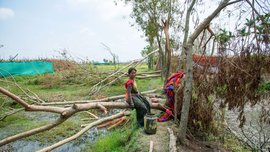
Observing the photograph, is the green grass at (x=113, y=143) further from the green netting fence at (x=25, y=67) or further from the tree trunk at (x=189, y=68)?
the green netting fence at (x=25, y=67)

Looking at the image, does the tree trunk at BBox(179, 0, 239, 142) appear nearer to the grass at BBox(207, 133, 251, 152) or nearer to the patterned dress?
the patterned dress

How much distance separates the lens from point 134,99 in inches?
192

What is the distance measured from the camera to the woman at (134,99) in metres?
4.74

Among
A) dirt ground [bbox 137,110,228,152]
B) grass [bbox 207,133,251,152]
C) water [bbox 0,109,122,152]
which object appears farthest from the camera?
water [bbox 0,109,122,152]

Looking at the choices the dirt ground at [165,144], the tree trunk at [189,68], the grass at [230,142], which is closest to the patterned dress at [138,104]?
the dirt ground at [165,144]

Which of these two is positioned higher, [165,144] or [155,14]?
[155,14]

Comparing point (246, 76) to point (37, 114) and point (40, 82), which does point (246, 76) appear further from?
point (40, 82)

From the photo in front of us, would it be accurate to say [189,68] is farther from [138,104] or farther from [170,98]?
[170,98]

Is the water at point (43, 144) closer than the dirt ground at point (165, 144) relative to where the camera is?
No

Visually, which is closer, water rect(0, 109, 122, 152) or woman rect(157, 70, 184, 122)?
water rect(0, 109, 122, 152)

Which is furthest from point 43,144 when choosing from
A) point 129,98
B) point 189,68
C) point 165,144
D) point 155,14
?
point 155,14

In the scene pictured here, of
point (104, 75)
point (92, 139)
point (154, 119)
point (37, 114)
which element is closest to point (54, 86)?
point (104, 75)

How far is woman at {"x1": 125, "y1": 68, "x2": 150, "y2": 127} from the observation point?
4.74 metres

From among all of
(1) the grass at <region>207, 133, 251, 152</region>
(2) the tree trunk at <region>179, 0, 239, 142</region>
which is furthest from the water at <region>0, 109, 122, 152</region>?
(1) the grass at <region>207, 133, 251, 152</region>
